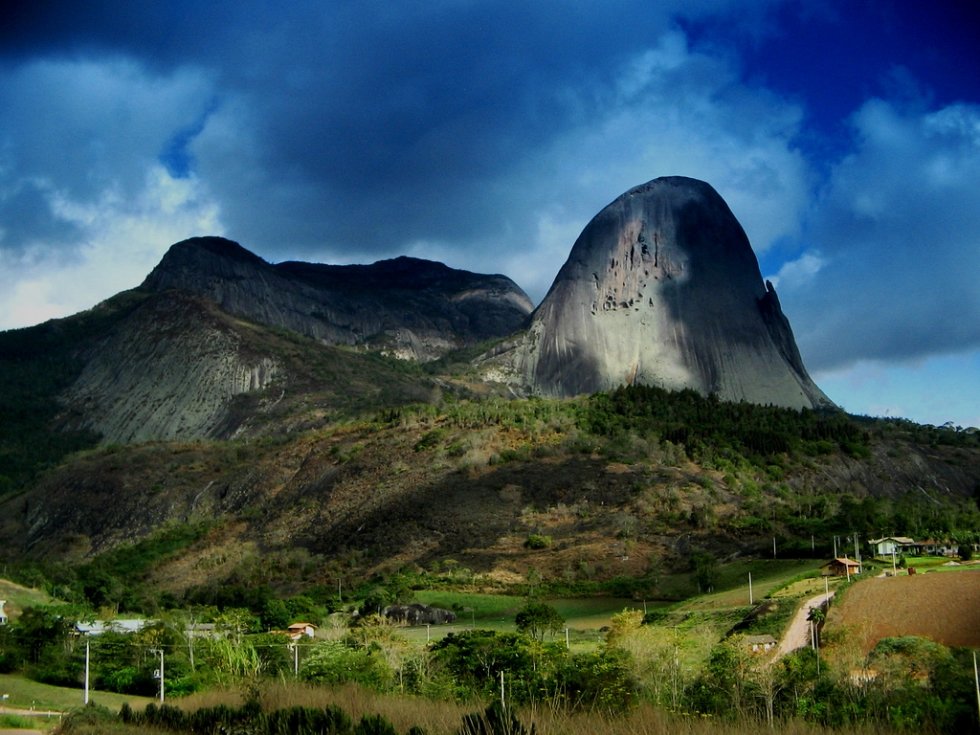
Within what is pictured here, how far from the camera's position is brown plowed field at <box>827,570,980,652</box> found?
44.0 m

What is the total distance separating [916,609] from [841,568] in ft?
68.3

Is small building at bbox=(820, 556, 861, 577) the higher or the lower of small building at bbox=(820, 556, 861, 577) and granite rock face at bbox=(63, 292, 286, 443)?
the lower

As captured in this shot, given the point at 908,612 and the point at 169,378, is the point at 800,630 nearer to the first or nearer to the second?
the point at 908,612

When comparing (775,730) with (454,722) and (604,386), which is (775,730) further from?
(604,386)

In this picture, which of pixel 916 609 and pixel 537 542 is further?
pixel 537 542

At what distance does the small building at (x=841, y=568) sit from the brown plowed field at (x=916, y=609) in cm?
1116

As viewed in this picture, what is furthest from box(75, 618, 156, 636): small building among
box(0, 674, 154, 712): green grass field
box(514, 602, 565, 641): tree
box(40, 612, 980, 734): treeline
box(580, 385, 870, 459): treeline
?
box(580, 385, 870, 459): treeline

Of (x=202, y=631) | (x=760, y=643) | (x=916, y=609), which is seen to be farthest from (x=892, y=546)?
(x=202, y=631)

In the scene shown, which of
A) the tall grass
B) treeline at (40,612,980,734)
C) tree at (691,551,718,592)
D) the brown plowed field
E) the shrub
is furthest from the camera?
the shrub

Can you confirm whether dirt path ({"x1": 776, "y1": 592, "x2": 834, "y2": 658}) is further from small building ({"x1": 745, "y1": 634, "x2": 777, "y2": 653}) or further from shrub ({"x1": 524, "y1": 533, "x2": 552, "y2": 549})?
shrub ({"x1": 524, "y1": 533, "x2": 552, "y2": 549})

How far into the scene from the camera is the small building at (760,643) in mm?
44500

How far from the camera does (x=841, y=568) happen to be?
67.7m

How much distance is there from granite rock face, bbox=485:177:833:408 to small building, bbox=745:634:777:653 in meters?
122

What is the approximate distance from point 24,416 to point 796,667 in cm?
16177
